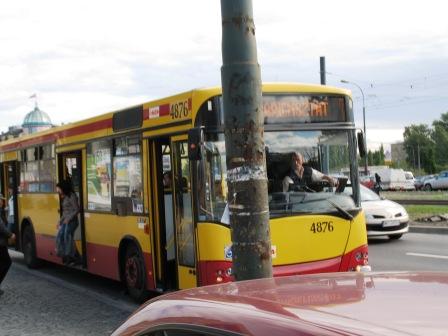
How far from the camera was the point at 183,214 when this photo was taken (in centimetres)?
789

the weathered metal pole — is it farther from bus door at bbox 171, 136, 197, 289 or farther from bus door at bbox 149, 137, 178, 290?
bus door at bbox 149, 137, 178, 290

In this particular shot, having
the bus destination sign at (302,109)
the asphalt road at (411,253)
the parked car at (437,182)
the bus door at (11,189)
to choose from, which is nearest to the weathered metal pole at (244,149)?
the bus destination sign at (302,109)

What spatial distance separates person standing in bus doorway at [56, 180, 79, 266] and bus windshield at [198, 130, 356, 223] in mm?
4208

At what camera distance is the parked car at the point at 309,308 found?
6.68 feet

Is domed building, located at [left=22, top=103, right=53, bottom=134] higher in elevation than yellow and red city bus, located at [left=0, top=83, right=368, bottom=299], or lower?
higher

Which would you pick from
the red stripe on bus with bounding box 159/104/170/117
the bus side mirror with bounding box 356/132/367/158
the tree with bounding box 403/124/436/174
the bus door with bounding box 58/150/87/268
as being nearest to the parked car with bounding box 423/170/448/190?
the bus door with bounding box 58/150/87/268

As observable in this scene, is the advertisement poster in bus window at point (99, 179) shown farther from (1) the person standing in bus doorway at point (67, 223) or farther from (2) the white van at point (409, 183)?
(2) the white van at point (409, 183)

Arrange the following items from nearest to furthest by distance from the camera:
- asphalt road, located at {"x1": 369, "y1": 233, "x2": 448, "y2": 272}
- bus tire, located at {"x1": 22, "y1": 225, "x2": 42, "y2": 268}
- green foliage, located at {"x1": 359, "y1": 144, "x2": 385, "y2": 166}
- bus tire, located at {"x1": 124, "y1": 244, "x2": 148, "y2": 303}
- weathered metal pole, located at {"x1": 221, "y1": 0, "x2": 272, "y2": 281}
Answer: weathered metal pole, located at {"x1": 221, "y1": 0, "x2": 272, "y2": 281} → bus tire, located at {"x1": 124, "y1": 244, "x2": 148, "y2": 303} → asphalt road, located at {"x1": 369, "y1": 233, "x2": 448, "y2": 272} → bus tire, located at {"x1": 22, "y1": 225, "x2": 42, "y2": 268} → green foliage, located at {"x1": 359, "y1": 144, "x2": 385, "y2": 166}

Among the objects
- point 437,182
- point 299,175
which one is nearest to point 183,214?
point 299,175

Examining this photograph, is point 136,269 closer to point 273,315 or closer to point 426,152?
point 273,315

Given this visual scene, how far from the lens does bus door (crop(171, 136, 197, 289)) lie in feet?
→ 25.2

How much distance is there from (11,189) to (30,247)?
2.00 m

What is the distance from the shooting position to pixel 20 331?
24.6 feet

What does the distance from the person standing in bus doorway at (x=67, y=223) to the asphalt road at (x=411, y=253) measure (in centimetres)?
510
